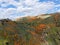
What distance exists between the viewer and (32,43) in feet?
102

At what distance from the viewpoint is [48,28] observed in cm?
3875

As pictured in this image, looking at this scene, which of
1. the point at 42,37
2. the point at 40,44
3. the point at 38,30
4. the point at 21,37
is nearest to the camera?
the point at 21,37

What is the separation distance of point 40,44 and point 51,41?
3491 millimetres

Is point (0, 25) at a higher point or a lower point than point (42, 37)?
higher

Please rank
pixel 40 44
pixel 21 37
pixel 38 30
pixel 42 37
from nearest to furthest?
1. pixel 21 37
2. pixel 40 44
3. pixel 42 37
4. pixel 38 30

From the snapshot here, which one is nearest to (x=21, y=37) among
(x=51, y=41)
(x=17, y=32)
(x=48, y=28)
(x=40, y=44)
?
(x=17, y=32)

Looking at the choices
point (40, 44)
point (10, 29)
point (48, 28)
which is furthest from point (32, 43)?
point (48, 28)

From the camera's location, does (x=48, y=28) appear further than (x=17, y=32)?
Yes

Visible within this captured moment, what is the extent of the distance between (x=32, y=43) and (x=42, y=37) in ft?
11.4

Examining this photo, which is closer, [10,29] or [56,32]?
[10,29]

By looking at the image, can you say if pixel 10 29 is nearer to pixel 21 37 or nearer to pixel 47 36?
pixel 21 37

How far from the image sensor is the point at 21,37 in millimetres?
29859

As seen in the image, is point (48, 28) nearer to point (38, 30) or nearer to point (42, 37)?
point (38, 30)

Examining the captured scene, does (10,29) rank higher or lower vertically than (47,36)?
higher
